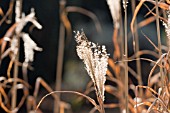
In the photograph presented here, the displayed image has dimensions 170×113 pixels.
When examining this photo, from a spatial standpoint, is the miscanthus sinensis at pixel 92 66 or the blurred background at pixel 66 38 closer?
the miscanthus sinensis at pixel 92 66

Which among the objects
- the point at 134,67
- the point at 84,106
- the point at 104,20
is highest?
the point at 104,20

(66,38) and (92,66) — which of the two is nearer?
(92,66)

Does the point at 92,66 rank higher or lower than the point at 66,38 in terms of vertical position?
lower

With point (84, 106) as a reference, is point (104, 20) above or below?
above

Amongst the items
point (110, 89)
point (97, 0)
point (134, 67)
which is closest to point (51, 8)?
point (97, 0)

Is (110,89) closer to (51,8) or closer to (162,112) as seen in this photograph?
(162,112)

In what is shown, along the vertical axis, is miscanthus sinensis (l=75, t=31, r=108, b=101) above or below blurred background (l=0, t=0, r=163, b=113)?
below

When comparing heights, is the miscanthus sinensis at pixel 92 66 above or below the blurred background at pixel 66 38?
below

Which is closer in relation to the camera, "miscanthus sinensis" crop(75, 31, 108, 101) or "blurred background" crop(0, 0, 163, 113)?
"miscanthus sinensis" crop(75, 31, 108, 101)

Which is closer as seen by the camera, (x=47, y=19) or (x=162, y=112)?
(x=162, y=112)

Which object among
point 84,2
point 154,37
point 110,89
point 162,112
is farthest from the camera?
point 84,2

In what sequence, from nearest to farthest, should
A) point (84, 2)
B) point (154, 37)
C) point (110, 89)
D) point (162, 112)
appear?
point (162, 112)
point (110, 89)
point (154, 37)
point (84, 2)
